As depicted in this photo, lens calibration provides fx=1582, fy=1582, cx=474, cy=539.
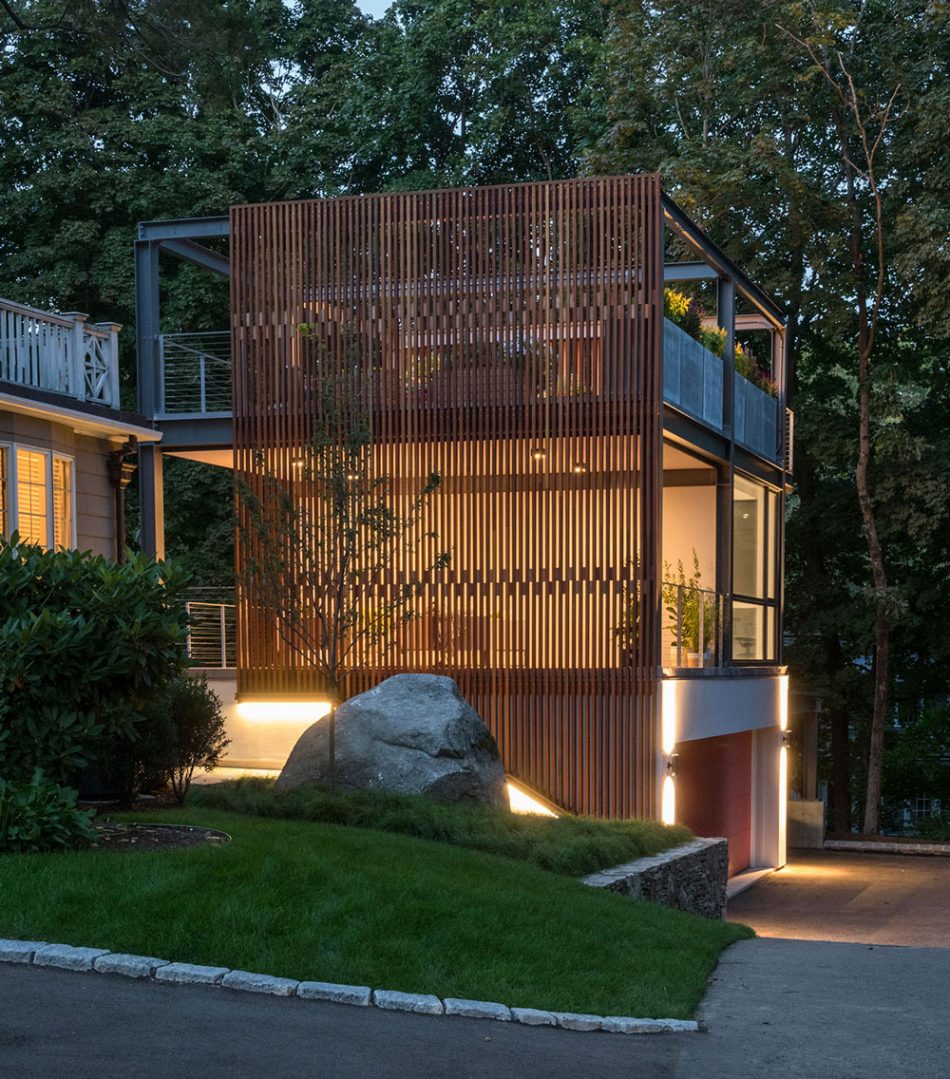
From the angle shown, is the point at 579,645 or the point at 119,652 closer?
the point at 119,652

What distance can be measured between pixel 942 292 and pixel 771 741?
783 centimetres

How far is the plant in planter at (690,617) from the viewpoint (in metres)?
18.9

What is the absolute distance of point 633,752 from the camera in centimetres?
1723

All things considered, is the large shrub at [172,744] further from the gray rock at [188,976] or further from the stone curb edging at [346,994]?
the gray rock at [188,976]

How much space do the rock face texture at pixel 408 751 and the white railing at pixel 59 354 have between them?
4.70 metres

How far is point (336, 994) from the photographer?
26.1ft

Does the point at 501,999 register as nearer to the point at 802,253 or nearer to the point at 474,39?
the point at 802,253

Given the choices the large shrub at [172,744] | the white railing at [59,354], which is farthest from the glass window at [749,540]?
the large shrub at [172,744]

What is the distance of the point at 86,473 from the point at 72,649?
771cm

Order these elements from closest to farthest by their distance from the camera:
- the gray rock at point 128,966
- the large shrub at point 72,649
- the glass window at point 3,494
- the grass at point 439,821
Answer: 1. the gray rock at point 128,966
2. the large shrub at point 72,649
3. the grass at point 439,821
4. the glass window at point 3,494

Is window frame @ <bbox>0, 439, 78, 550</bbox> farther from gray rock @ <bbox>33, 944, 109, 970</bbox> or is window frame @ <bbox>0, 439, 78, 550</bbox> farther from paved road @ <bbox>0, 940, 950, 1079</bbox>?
paved road @ <bbox>0, 940, 950, 1079</bbox>

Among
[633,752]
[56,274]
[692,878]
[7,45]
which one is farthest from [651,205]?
[7,45]

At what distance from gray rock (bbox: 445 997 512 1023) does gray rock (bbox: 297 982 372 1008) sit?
0.42 meters

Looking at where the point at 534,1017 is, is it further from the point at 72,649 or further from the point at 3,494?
the point at 3,494
